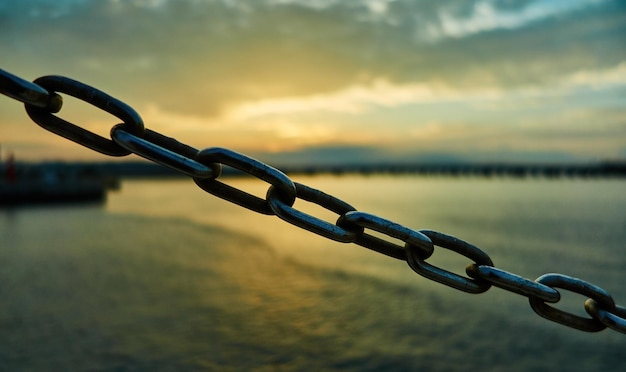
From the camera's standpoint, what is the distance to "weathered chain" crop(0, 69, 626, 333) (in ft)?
3.69

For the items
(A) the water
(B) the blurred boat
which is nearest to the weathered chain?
(A) the water

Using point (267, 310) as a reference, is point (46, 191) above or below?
above

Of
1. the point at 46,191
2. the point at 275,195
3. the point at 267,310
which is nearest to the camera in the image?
the point at 275,195

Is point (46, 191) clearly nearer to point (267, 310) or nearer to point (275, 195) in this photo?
point (267, 310)

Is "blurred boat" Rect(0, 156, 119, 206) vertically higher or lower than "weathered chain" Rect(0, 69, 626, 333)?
higher

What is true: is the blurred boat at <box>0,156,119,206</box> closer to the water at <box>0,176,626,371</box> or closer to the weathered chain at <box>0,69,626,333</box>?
the water at <box>0,176,626,371</box>

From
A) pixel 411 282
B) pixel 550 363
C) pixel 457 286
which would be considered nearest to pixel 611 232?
pixel 411 282

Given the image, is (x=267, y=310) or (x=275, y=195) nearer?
(x=275, y=195)

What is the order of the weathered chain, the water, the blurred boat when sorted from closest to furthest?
the weathered chain
the water
the blurred boat

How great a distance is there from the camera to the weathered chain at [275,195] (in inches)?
44.3

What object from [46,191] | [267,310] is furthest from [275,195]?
[46,191]

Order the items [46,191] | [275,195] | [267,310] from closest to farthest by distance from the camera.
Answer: [275,195], [267,310], [46,191]

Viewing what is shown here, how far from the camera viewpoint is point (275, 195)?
49.3 inches

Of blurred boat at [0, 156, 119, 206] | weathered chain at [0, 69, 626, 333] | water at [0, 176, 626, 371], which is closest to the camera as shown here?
weathered chain at [0, 69, 626, 333]
